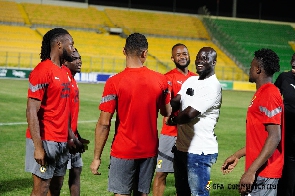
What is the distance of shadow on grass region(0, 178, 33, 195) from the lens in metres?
8.07

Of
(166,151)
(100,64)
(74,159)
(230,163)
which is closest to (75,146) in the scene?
(74,159)

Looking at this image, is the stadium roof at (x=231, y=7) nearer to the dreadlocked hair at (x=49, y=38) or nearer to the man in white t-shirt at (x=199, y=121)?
the man in white t-shirt at (x=199, y=121)

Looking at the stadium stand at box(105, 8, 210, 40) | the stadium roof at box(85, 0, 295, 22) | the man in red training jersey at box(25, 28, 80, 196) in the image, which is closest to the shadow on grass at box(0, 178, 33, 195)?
the man in red training jersey at box(25, 28, 80, 196)

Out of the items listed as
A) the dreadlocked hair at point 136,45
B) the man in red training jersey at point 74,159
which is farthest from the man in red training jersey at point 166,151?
the dreadlocked hair at point 136,45

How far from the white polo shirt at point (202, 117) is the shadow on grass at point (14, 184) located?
350cm

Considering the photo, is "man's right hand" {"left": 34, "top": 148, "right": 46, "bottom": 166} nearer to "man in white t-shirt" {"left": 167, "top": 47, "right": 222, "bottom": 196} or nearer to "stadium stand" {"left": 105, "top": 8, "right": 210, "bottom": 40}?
"man in white t-shirt" {"left": 167, "top": 47, "right": 222, "bottom": 196}

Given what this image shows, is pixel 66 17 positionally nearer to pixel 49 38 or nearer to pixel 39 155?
pixel 49 38

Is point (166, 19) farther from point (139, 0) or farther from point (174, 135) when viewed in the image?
point (174, 135)

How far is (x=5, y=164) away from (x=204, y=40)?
40.0m

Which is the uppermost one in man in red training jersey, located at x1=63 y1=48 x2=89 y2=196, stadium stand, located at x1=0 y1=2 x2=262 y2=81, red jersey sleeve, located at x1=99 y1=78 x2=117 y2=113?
stadium stand, located at x1=0 y1=2 x2=262 y2=81

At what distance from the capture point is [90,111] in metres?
19.0

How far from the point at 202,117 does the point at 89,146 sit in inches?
279

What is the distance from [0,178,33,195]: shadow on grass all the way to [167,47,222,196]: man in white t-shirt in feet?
11.2

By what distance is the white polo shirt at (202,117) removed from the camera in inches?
216
